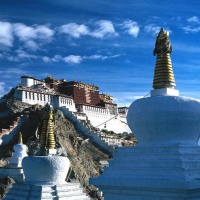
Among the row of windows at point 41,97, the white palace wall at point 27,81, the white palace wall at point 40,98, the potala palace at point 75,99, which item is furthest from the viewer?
the white palace wall at point 27,81

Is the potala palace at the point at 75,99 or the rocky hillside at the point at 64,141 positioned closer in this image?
the rocky hillside at the point at 64,141

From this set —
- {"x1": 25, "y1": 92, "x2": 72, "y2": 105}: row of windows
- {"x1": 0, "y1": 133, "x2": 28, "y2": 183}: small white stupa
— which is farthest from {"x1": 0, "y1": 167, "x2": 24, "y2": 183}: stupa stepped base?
{"x1": 25, "y1": 92, "x2": 72, "y2": 105}: row of windows

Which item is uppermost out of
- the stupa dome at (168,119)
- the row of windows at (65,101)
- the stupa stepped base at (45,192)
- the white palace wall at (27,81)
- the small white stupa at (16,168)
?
the white palace wall at (27,81)

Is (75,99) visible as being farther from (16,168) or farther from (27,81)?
(16,168)

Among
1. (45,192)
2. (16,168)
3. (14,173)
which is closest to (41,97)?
(14,173)

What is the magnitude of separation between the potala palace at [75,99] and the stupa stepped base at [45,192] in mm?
39398

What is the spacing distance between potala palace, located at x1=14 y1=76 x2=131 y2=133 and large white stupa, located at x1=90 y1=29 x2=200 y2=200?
45321 millimetres

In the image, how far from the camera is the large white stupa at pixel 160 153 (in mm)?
10703

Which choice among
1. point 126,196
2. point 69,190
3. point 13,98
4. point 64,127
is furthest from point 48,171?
point 13,98

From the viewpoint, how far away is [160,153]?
37.0ft

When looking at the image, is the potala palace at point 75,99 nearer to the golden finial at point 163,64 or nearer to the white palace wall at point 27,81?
the white palace wall at point 27,81

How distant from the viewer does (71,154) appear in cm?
Result: 4291

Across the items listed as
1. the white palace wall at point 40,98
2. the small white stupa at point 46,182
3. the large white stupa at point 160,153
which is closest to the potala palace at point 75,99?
the white palace wall at point 40,98

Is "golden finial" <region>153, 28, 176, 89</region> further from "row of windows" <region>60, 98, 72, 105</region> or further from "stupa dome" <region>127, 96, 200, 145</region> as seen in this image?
"row of windows" <region>60, 98, 72, 105</region>
